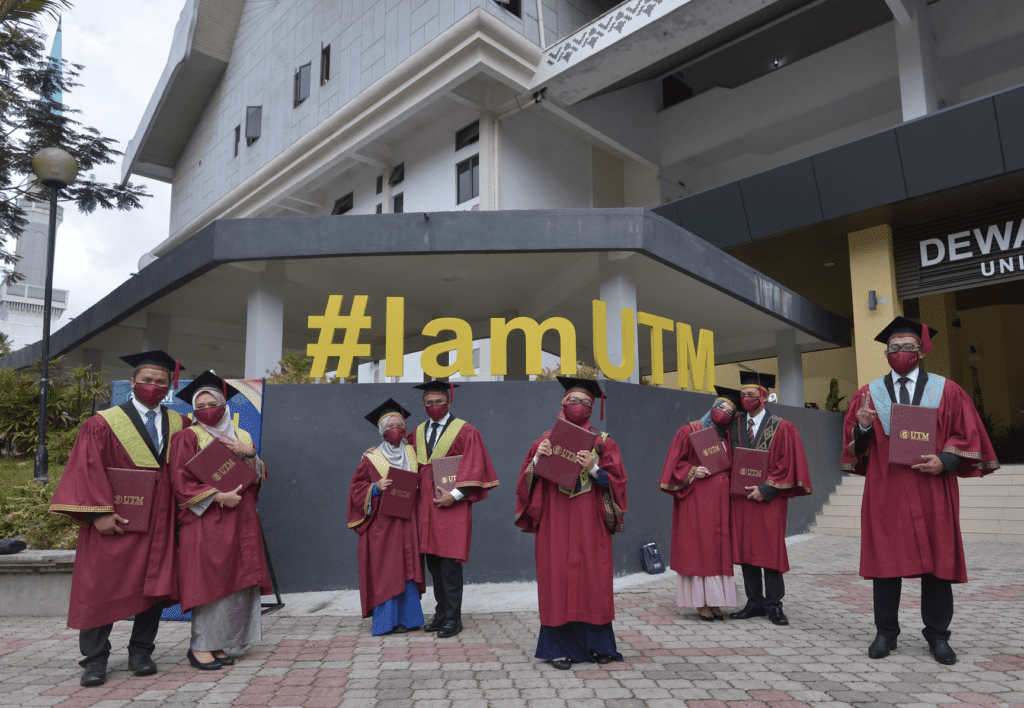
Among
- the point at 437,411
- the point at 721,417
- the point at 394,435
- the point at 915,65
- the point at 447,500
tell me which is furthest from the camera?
the point at 915,65

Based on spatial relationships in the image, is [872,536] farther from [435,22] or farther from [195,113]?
[195,113]

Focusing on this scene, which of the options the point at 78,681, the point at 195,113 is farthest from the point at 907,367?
the point at 195,113

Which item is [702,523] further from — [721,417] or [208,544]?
[208,544]

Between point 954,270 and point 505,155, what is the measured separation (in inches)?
407

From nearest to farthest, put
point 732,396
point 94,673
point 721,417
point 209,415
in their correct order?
point 94,673
point 209,415
point 721,417
point 732,396

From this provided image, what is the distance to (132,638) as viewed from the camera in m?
5.34

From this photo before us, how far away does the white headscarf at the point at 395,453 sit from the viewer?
6.78 metres

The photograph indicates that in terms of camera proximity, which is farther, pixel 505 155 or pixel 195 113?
pixel 195 113

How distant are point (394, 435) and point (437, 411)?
453 millimetres

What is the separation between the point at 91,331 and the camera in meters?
14.8

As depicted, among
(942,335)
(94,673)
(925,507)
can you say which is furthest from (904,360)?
(942,335)

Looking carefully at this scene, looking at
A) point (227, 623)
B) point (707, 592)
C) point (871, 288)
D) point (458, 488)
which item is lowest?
point (707, 592)

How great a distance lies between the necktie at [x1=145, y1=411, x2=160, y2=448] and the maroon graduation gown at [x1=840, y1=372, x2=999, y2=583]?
519cm

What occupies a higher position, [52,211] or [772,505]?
[52,211]
